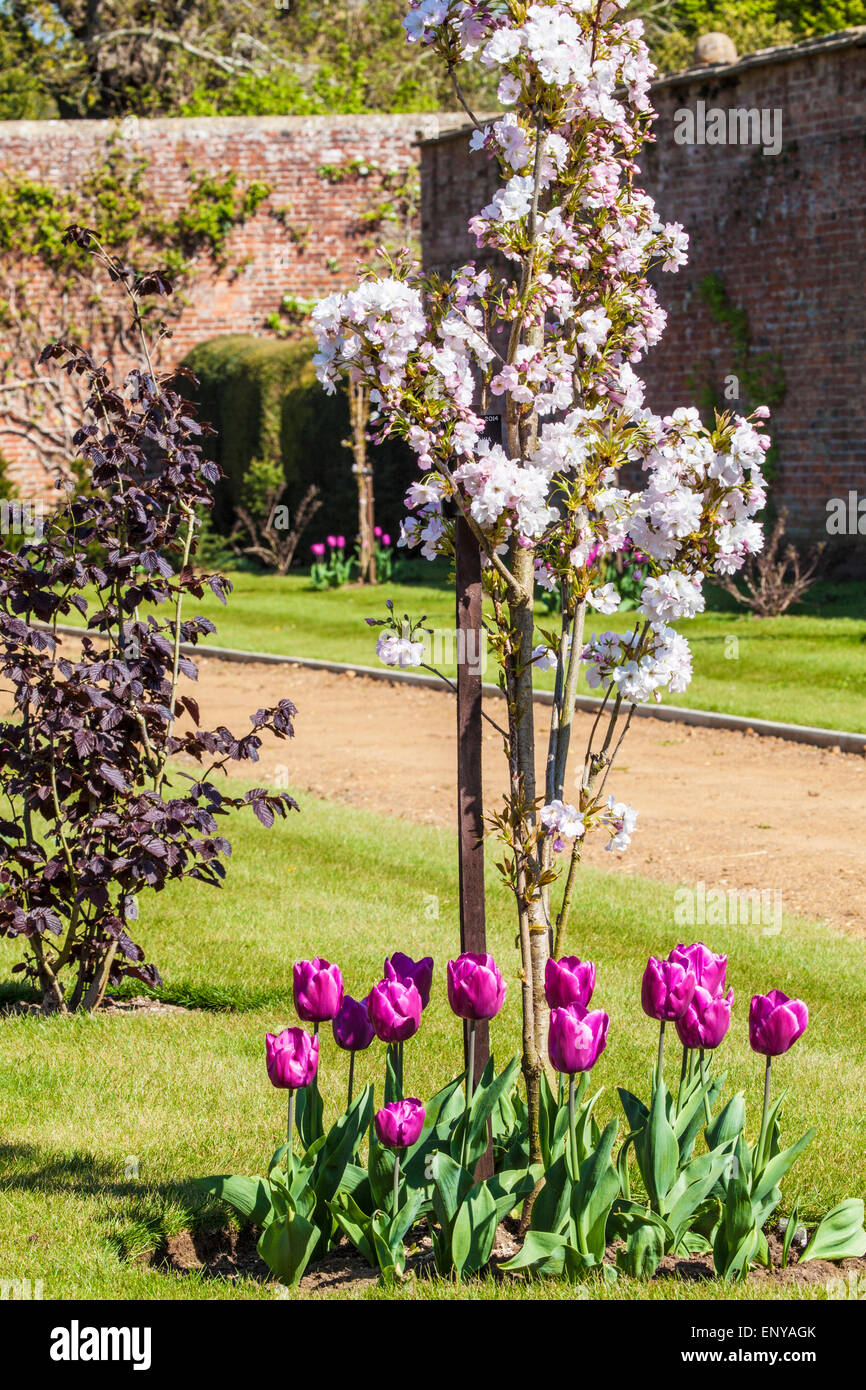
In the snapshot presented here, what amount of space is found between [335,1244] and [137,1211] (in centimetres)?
53

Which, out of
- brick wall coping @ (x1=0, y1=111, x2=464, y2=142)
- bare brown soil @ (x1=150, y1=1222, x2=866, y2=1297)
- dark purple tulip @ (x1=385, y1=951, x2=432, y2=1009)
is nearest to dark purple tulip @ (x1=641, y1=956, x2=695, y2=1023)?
dark purple tulip @ (x1=385, y1=951, x2=432, y2=1009)

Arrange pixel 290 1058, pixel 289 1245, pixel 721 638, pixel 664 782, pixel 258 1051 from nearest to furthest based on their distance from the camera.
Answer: pixel 290 1058, pixel 289 1245, pixel 258 1051, pixel 664 782, pixel 721 638

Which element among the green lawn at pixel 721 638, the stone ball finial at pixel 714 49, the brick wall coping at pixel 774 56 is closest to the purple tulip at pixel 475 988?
the green lawn at pixel 721 638

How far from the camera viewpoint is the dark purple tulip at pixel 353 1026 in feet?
10.7

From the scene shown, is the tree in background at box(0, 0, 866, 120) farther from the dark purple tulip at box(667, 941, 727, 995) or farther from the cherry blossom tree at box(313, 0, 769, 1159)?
the dark purple tulip at box(667, 941, 727, 995)

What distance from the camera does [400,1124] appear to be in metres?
3.03

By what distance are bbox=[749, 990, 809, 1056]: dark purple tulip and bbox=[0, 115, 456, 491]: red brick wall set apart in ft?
67.7

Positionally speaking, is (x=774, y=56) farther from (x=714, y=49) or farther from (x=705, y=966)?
(x=705, y=966)

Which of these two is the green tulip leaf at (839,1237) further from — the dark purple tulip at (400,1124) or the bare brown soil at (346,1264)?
the dark purple tulip at (400,1124)

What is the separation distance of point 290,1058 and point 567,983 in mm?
591

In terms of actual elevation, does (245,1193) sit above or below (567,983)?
below

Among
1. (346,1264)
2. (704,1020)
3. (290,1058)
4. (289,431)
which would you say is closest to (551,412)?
(704,1020)

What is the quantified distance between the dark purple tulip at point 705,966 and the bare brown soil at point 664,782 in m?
3.27
